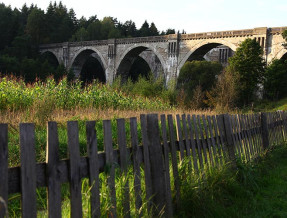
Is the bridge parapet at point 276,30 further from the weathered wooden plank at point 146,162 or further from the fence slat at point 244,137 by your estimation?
the weathered wooden plank at point 146,162

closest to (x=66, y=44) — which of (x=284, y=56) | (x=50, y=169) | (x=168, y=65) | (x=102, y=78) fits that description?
(x=102, y=78)

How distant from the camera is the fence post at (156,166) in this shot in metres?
2.93

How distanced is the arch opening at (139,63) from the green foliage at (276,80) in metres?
13.5

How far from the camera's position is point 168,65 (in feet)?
129

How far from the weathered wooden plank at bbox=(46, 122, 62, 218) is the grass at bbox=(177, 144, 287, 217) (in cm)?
159

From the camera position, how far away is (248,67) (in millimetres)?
29328

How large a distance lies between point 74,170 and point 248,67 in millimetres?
29154

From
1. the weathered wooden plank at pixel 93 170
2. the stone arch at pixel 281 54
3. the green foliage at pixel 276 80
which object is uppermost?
the stone arch at pixel 281 54

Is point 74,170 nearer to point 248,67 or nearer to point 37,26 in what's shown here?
point 248,67

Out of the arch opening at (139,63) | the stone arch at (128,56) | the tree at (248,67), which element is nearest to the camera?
the tree at (248,67)

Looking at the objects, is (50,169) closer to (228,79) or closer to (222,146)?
(222,146)

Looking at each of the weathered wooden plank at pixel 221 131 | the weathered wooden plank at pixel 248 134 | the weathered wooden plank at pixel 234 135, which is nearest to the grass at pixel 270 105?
the weathered wooden plank at pixel 248 134

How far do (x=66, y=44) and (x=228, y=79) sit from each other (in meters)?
Answer: 35.5

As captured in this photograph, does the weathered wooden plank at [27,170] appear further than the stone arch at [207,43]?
No
